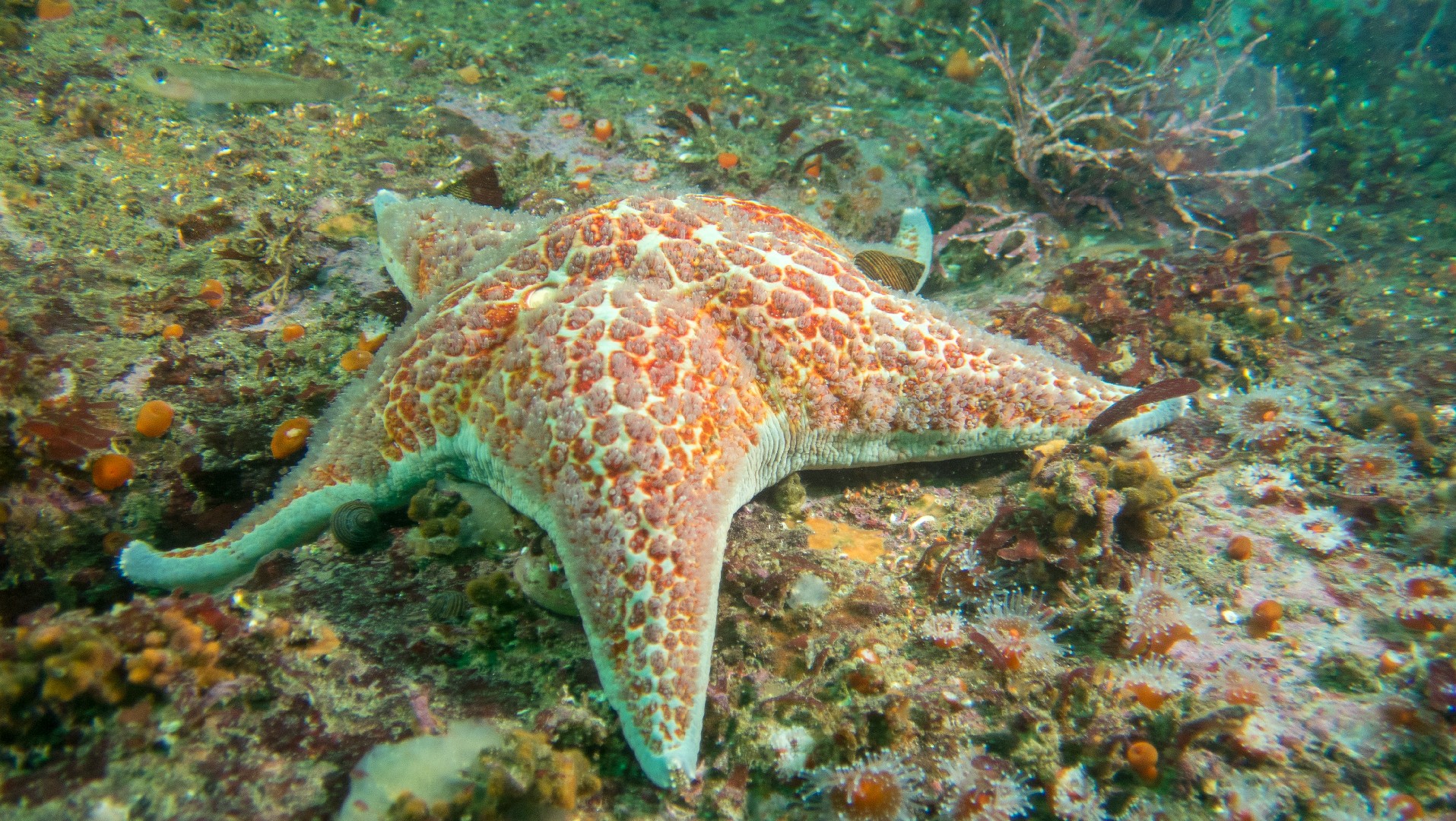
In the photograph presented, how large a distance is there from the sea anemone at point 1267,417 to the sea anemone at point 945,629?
92.4 inches

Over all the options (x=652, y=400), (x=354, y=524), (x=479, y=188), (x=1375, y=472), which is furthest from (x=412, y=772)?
(x=1375, y=472)

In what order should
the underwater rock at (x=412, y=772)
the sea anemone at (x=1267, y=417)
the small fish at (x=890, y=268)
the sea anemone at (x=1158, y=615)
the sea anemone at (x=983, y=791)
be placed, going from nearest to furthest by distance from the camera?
the underwater rock at (x=412, y=772) → the sea anemone at (x=983, y=791) → the sea anemone at (x=1158, y=615) → the sea anemone at (x=1267, y=417) → the small fish at (x=890, y=268)

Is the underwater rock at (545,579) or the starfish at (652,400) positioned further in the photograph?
the underwater rock at (545,579)

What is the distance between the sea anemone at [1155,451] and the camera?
3451mm

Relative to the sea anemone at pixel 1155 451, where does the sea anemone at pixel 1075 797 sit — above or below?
below

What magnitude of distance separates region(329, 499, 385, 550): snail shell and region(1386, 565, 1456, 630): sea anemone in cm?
511

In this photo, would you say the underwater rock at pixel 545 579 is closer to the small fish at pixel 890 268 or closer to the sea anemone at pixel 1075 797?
the sea anemone at pixel 1075 797

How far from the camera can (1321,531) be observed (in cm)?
310

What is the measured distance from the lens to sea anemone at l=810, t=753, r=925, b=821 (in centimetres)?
227

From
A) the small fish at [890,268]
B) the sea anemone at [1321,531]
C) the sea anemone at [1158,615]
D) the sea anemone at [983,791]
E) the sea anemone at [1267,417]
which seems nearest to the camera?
the sea anemone at [983,791]

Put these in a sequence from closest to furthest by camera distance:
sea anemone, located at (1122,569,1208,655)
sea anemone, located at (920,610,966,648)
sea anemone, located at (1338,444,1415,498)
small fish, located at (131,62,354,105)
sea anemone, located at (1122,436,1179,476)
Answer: sea anemone, located at (1122,569,1208,655) → sea anemone, located at (920,610,966,648) → sea anemone, located at (1338,444,1415,498) → sea anemone, located at (1122,436,1179,476) → small fish, located at (131,62,354,105)

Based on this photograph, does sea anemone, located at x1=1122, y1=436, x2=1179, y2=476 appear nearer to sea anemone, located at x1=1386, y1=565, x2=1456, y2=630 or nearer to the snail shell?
sea anemone, located at x1=1386, y1=565, x2=1456, y2=630

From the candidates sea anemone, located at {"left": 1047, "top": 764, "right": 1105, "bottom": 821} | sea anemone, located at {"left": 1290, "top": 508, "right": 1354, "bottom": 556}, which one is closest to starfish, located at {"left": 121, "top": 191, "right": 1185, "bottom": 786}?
sea anemone, located at {"left": 1290, "top": 508, "right": 1354, "bottom": 556}

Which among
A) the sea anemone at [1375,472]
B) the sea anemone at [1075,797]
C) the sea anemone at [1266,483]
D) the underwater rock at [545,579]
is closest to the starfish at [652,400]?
the underwater rock at [545,579]
